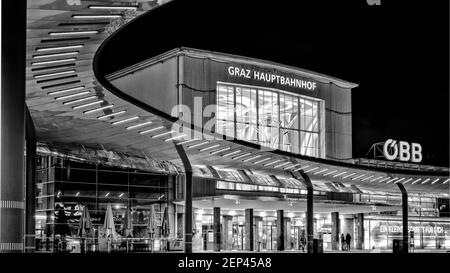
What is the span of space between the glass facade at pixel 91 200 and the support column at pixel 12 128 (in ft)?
73.8

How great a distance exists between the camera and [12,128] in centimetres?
1342

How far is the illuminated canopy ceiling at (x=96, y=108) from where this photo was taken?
16.3 metres

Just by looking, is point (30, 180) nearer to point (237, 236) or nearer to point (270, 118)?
point (237, 236)

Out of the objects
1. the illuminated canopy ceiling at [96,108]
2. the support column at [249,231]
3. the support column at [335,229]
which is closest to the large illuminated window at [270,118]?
the support column at [335,229]

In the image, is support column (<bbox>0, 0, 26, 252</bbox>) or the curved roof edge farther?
the curved roof edge

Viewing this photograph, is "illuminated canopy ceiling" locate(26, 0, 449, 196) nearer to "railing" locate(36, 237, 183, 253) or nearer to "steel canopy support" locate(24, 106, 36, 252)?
"steel canopy support" locate(24, 106, 36, 252)

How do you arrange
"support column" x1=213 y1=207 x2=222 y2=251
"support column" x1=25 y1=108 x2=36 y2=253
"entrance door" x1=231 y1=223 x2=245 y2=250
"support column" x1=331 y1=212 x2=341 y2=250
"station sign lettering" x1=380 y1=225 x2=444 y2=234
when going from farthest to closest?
"station sign lettering" x1=380 y1=225 x2=444 y2=234 → "support column" x1=331 y1=212 x2=341 y2=250 → "entrance door" x1=231 y1=223 x2=245 y2=250 → "support column" x1=213 y1=207 x2=222 y2=251 → "support column" x1=25 y1=108 x2=36 y2=253

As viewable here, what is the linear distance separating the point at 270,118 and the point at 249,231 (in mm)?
15940

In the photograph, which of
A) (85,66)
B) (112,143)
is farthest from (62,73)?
Answer: (112,143)

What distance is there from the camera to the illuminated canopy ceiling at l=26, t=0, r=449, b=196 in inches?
642

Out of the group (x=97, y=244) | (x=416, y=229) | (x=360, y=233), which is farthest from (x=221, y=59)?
(x=97, y=244)

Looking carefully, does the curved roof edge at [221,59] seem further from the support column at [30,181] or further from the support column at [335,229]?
the support column at [30,181]

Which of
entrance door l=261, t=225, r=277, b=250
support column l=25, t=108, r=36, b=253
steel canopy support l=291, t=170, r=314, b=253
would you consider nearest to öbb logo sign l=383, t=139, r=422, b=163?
entrance door l=261, t=225, r=277, b=250

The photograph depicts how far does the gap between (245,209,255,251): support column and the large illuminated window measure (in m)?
11.0
